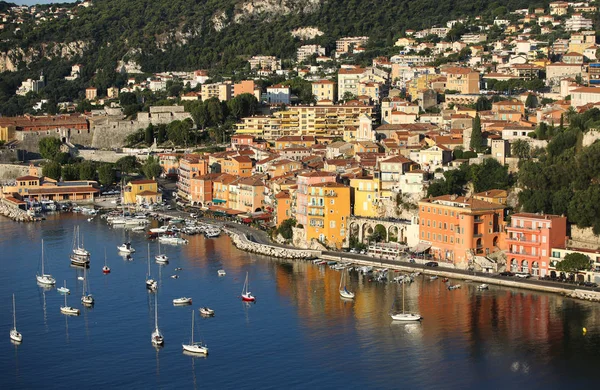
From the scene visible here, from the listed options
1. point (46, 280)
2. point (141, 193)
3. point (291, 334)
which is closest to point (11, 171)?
point (141, 193)

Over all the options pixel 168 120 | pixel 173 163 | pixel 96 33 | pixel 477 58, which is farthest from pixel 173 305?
pixel 96 33

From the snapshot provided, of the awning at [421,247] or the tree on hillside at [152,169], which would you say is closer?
the awning at [421,247]

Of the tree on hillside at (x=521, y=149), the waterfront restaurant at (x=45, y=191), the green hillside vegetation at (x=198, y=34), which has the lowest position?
the waterfront restaurant at (x=45, y=191)

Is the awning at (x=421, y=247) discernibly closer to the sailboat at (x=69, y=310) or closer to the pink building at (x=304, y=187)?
the pink building at (x=304, y=187)

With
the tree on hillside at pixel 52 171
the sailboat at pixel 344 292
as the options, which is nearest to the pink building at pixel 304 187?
the sailboat at pixel 344 292

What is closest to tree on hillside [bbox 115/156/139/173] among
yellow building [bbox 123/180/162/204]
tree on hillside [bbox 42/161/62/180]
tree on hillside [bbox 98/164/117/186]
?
tree on hillside [bbox 98/164/117/186]

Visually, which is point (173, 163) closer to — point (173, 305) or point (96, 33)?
point (173, 305)

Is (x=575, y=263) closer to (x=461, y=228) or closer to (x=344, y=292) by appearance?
(x=461, y=228)
